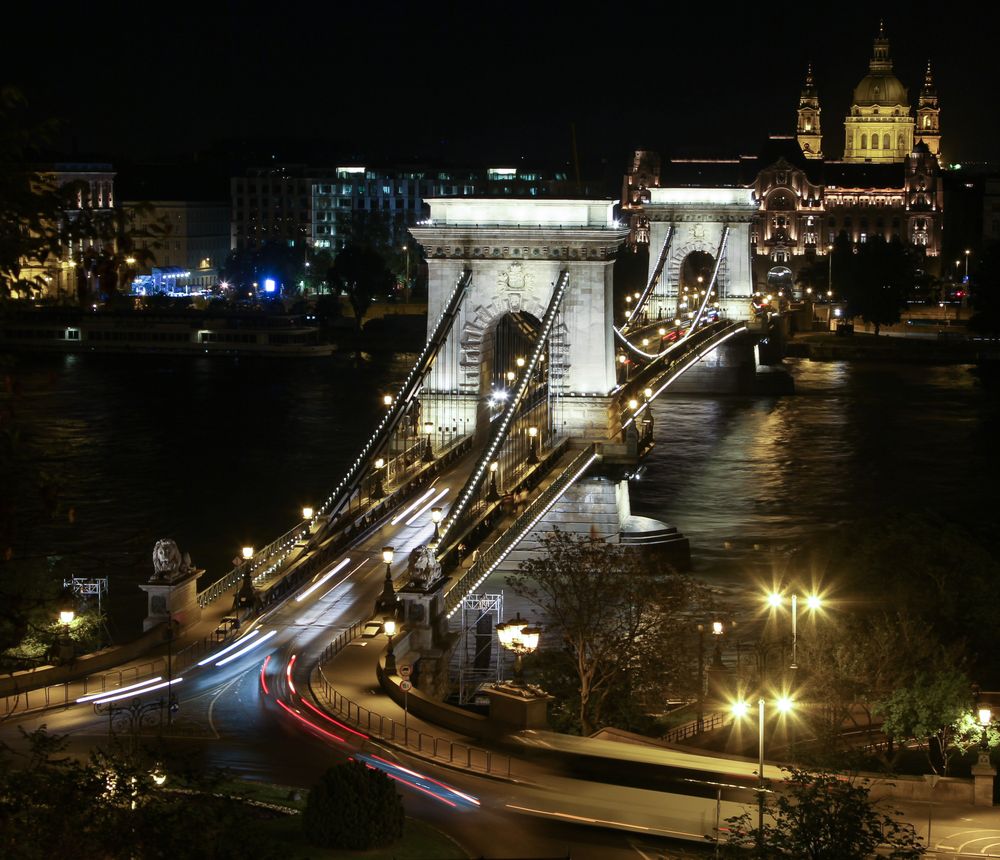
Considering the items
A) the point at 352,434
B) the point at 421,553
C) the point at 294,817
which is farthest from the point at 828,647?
the point at 352,434

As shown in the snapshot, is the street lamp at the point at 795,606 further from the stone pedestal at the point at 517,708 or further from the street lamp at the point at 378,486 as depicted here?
the street lamp at the point at 378,486

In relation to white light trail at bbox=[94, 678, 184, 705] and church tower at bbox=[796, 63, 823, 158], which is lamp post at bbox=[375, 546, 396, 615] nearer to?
white light trail at bbox=[94, 678, 184, 705]

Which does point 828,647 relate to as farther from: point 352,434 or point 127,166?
point 127,166

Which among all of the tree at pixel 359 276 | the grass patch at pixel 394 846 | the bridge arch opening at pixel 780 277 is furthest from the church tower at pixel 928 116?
the grass patch at pixel 394 846

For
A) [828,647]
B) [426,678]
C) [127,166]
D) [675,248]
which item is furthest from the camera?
[127,166]

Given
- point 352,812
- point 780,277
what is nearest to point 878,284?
point 780,277

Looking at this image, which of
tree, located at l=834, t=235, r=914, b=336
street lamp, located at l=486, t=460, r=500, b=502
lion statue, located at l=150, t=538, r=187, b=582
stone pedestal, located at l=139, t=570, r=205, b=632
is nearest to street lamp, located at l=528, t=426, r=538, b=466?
street lamp, located at l=486, t=460, r=500, b=502
